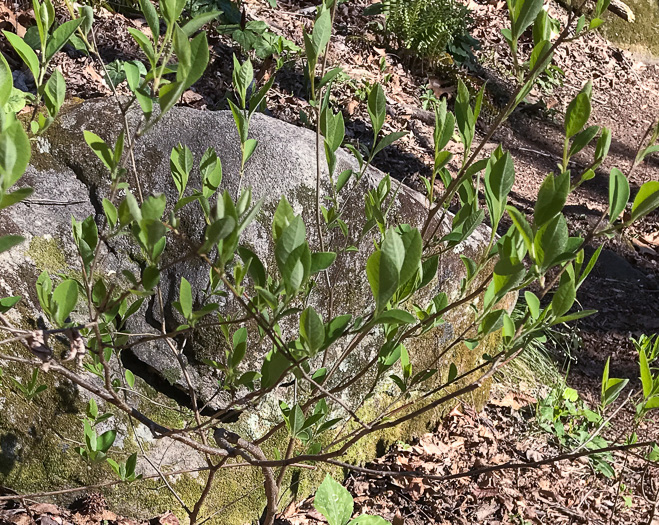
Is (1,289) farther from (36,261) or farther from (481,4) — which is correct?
(481,4)

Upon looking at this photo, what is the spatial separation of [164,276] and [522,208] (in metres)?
3.91

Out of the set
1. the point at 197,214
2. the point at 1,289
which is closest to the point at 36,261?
the point at 1,289

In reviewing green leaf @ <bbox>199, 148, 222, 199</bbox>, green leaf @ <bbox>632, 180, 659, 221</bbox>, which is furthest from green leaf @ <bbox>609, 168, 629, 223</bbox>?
green leaf @ <bbox>199, 148, 222, 199</bbox>

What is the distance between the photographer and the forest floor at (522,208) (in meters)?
2.58

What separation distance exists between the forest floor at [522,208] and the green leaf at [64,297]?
0.81 meters

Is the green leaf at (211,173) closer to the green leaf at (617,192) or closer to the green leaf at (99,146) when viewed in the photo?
the green leaf at (99,146)

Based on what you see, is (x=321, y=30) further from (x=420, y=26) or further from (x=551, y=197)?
(x=420, y=26)

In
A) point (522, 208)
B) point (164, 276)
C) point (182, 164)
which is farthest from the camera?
point (522, 208)

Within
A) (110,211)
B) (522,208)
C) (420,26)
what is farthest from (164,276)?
(420,26)

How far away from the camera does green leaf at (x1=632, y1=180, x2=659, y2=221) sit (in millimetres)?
933

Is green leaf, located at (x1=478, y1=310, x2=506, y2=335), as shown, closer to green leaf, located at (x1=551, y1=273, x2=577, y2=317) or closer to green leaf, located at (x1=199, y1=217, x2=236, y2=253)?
green leaf, located at (x1=551, y1=273, x2=577, y2=317)

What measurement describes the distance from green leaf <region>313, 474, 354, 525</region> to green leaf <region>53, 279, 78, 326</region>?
0.58 m

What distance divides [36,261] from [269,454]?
1.03m

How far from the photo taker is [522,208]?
5.19m
